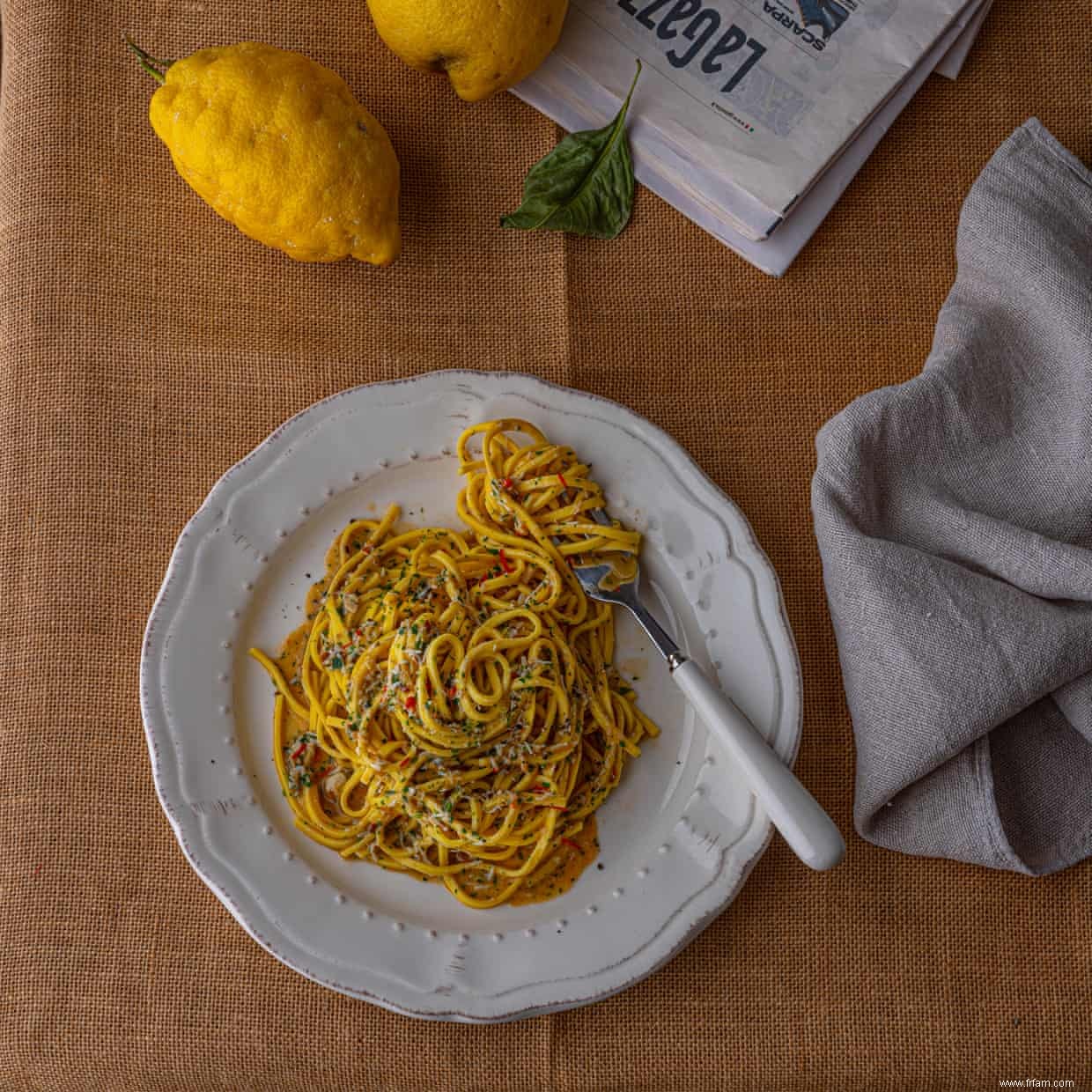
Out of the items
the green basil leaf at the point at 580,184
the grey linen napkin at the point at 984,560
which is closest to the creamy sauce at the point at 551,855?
the grey linen napkin at the point at 984,560

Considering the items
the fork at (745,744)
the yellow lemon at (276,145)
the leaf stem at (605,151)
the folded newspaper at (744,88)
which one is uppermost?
the folded newspaper at (744,88)

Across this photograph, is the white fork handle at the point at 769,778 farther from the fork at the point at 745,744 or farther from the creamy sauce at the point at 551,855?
the creamy sauce at the point at 551,855

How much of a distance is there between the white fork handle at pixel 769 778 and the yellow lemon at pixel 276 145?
0.61 meters

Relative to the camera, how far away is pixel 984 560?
1166 millimetres

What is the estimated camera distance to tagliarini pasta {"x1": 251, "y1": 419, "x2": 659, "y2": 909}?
1165 millimetres

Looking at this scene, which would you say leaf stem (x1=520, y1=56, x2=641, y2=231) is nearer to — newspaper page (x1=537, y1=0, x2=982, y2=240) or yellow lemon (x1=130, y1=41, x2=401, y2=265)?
newspaper page (x1=537, y1=0, x2=982, y2=240)

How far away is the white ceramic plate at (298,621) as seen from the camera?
1.13 meters

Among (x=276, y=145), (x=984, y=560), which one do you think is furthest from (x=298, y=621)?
(x=984, y=560)

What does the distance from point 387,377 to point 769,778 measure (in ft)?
2.05

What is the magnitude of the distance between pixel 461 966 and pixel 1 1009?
0.52m

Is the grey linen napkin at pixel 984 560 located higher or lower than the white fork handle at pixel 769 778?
higher

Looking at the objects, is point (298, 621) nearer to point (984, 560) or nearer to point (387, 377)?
point (387, 377)

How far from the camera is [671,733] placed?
1.21 meters

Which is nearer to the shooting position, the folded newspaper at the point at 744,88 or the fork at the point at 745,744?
the fork at the point at 745,744
